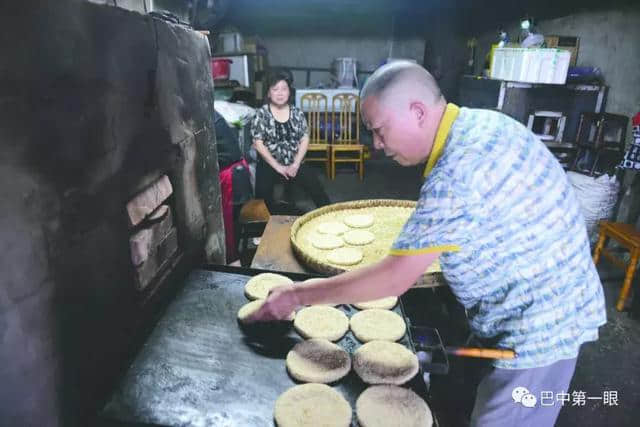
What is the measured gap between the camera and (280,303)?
1.75 meters

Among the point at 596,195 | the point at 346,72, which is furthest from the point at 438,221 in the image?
the point at 346,72

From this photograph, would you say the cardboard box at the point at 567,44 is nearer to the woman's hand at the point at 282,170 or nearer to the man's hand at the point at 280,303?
the woman's hand at the point at 282,170

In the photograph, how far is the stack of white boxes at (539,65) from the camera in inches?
213

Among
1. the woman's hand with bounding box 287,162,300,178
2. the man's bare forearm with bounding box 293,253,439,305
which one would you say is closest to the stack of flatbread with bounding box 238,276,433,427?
the man's bare forearm with bounding box 293,253,439,305

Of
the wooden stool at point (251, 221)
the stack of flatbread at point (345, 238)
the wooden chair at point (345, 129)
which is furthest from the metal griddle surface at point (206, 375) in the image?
the wooden chair at point (345, 129)

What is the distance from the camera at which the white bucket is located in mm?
10055

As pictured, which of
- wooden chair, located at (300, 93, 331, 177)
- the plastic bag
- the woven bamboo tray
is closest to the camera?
the woven bamboo tray

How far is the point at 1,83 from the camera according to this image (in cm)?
107

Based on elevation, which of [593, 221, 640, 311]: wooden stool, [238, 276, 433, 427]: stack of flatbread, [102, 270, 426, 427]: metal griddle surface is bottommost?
[593, 221, 640, 311]: wooden stool

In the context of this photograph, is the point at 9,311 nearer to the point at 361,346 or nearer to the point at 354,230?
the point at 361,346

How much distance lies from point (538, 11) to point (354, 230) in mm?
6132

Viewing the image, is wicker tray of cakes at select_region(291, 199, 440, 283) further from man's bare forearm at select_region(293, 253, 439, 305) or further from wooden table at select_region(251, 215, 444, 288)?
man's bare forearm at select_region(293, 253, 439, 305)

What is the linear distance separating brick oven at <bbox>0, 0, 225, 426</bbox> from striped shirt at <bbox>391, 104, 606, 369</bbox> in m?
1.13

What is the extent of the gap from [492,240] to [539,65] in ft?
16.7
